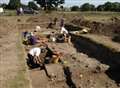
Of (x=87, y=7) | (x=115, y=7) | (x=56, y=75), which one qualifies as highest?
(x=56, y=75)

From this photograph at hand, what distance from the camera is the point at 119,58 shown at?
14.4 meters

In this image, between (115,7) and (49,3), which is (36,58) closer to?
(115,7)

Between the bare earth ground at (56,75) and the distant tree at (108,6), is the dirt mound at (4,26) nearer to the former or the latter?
the bare earth ground at (56,75)

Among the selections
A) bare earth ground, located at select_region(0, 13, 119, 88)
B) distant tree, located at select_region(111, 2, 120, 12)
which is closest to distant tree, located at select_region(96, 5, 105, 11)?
distant tree, located at select_region(111, 2, 120, 12)

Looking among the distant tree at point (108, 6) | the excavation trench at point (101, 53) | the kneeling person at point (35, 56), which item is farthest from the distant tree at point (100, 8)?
the kneeling person at point (35, 56)

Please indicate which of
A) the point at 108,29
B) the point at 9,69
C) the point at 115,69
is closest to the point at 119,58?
the point at 115,69

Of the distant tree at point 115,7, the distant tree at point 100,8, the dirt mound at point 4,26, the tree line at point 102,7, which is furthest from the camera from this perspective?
the distant tree at point 100,8

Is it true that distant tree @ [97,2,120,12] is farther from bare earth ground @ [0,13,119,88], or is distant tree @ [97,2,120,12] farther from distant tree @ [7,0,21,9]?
bare earth ground @ [0,13,119,88]

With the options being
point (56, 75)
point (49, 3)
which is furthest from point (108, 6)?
point (56, 75)

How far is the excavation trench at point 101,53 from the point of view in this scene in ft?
44.6

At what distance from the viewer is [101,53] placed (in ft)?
56.1

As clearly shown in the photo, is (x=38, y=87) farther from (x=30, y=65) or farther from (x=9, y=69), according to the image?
(x=30, y=65)

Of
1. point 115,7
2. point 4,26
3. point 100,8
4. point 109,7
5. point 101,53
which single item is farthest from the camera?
point 100,8

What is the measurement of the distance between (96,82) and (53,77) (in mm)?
1841
